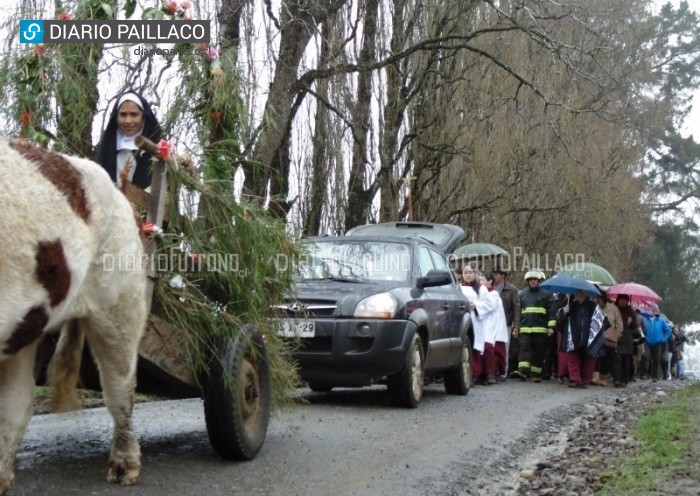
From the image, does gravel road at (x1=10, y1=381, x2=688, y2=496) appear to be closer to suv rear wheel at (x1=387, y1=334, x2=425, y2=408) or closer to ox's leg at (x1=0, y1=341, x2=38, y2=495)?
suv rear wheel at (x1=387, y1=334, x2=425, y2=408)

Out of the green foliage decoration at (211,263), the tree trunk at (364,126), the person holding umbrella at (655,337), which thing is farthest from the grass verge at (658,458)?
the person holding umbrella at (655,337)

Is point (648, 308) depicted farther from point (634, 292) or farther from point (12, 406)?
point (12, 406)

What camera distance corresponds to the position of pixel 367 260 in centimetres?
1162

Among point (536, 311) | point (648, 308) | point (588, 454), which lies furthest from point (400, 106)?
point (588, 454)

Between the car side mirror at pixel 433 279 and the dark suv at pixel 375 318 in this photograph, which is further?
the car side mirror at pixel 433 279

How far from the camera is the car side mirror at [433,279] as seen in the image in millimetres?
11057

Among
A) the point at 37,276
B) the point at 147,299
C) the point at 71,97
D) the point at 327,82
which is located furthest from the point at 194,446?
the point at 327,82

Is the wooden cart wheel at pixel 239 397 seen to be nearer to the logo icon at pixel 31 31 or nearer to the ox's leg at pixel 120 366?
the ox's leg at pixel 120 366

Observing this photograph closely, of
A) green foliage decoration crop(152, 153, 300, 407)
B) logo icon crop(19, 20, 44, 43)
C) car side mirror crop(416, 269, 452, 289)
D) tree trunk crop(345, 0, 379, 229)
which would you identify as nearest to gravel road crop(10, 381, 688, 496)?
green foliage decoration crop(152, 153, 300, 407)

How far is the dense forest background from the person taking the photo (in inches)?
260

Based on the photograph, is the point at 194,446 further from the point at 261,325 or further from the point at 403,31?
the point at 403,31

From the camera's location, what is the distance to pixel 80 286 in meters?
4.74

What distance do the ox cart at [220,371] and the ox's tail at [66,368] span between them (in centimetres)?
50

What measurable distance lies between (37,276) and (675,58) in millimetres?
56715
